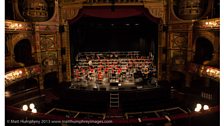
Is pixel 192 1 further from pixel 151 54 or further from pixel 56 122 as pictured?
pixel 56 122

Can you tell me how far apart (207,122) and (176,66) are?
9.90 m

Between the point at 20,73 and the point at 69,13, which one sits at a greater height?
the point at 69,13

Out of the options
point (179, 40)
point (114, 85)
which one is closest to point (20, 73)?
point (114, 85)

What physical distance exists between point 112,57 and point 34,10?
6316 millimetres

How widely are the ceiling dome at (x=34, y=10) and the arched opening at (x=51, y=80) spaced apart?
154 inches

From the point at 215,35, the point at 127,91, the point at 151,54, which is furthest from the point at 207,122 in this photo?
the point at 151,54

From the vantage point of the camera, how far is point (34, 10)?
12.5 metres

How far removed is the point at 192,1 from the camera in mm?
12289

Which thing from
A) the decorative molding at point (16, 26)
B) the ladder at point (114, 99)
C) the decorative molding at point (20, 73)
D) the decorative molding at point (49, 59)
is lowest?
the ladder at point (114, 99)

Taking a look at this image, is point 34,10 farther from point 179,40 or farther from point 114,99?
point 179,40

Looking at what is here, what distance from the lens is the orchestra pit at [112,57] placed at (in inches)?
414

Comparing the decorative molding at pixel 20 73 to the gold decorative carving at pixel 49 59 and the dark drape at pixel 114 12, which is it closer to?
the gold decorative carving at pixel 49 59

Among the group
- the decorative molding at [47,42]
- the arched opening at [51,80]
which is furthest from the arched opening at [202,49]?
the arched opening at [51,80]

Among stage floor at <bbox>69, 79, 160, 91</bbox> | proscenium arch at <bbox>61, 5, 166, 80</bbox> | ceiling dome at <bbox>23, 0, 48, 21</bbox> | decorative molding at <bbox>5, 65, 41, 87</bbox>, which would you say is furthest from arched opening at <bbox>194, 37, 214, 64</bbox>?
ceiling dome at <bbox>23, 0, 48, 21</bbox>
